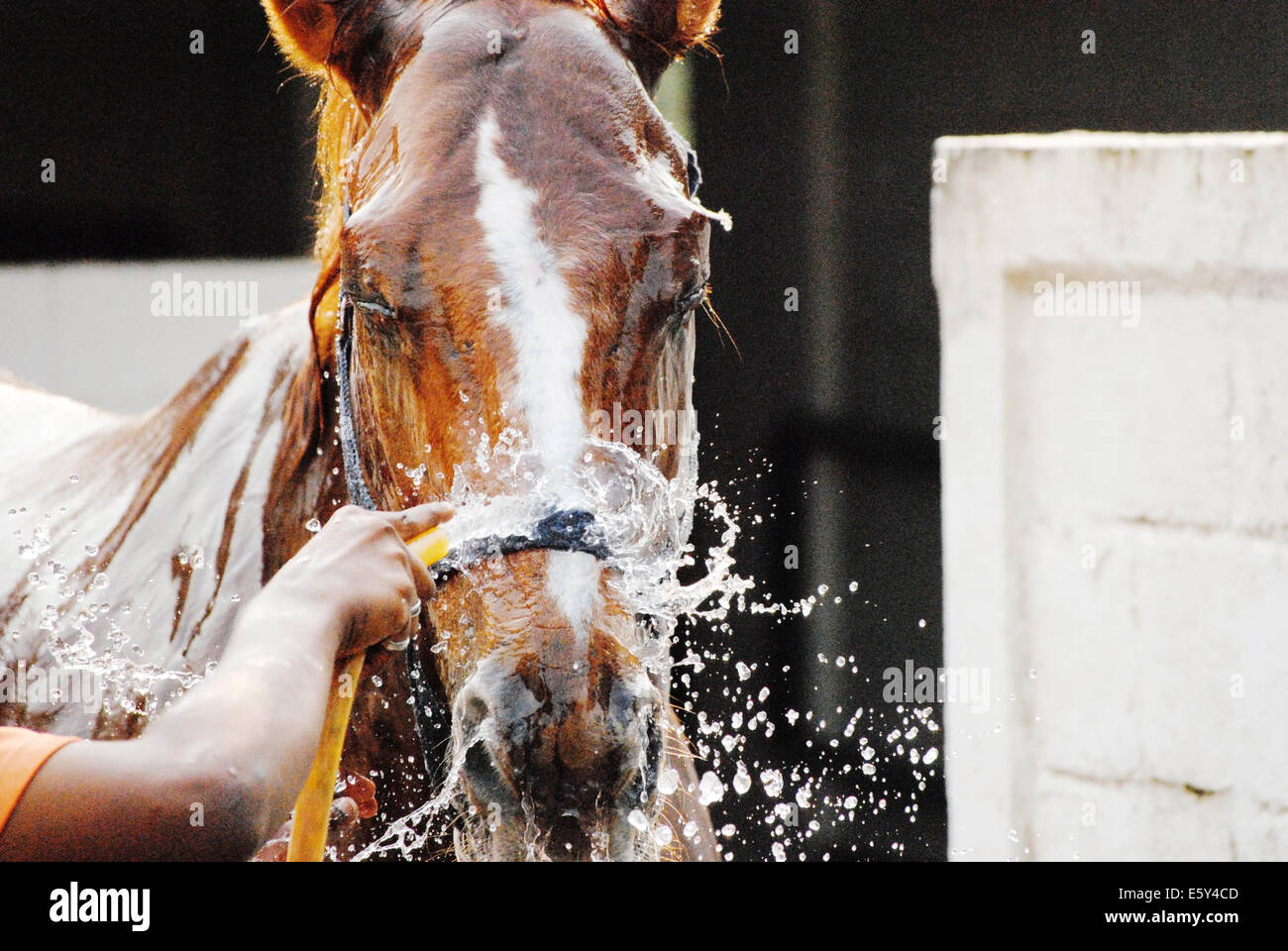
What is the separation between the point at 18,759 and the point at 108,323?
276cm

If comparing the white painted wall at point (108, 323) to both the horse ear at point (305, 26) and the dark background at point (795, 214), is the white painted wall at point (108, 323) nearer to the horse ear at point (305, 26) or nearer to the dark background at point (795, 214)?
the dark background at point (795, 214)

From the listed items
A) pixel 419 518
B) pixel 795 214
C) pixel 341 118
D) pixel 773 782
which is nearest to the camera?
pixel 419 518

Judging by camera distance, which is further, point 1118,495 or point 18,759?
point 1118,495

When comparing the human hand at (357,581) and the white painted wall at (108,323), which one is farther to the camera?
the white painted wall at (108,323)

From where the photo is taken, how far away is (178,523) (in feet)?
4.81

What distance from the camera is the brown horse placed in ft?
3.27

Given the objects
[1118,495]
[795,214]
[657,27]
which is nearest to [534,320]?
[657,27]

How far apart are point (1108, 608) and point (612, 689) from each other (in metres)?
1.80

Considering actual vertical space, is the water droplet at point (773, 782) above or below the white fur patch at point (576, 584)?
below

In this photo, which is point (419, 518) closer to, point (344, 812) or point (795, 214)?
point (344, 812)

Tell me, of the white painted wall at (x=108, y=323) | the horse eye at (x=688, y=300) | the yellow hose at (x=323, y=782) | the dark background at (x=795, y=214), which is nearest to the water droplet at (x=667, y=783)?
the yellow hose at (x=323, y=782)

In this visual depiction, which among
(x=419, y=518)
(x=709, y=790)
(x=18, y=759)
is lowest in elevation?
(x=709, y=790)

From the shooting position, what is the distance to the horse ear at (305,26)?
133 cm

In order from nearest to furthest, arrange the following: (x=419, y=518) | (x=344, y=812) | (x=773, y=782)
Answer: (x=419, y=518)
(x=344, y=812)
(x=773, y=782)
